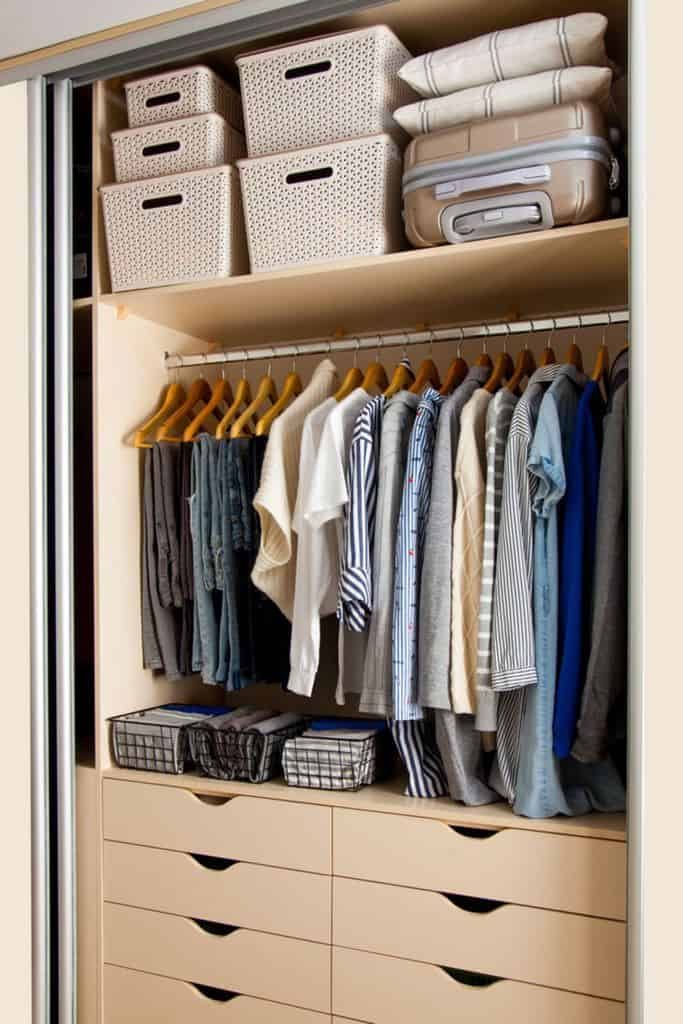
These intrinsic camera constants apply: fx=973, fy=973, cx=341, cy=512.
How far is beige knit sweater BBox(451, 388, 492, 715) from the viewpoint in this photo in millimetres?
1783

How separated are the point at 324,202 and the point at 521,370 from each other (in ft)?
1.73

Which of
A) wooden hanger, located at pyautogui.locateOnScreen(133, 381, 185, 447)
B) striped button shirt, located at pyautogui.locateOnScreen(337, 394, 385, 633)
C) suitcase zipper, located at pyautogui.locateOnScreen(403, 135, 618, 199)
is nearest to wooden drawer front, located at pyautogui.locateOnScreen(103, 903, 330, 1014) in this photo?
striped button shirt, located at pyautogui.locateOnScreen(337, 394, 385, 633)

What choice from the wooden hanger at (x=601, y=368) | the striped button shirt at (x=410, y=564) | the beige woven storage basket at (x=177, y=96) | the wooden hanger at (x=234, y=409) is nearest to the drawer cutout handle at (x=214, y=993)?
the striped button shirt at (x=410, y=564)

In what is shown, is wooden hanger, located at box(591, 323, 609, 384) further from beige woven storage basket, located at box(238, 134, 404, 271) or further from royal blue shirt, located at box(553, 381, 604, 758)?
beige woven storage basket, located at box(238, 134, 404, 271)

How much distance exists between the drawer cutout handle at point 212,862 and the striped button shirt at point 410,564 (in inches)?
22.8

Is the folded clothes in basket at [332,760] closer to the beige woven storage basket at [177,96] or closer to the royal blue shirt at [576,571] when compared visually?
the royal blue shirt at [576,571]

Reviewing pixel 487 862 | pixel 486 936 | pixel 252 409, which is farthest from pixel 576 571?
pixel 252 409

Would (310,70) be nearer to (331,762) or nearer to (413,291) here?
(413,291)

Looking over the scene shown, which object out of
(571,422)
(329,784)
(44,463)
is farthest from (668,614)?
(44,463)

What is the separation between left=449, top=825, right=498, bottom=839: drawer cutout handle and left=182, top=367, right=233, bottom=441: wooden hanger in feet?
3.42

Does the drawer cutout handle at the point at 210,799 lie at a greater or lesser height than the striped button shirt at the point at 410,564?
lesser

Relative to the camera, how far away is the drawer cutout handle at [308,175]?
1.94m

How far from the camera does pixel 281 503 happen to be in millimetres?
2029

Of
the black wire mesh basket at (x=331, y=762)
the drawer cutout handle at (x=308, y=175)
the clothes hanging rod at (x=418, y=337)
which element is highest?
the drawer cutout handle at (x=308, y=175)
